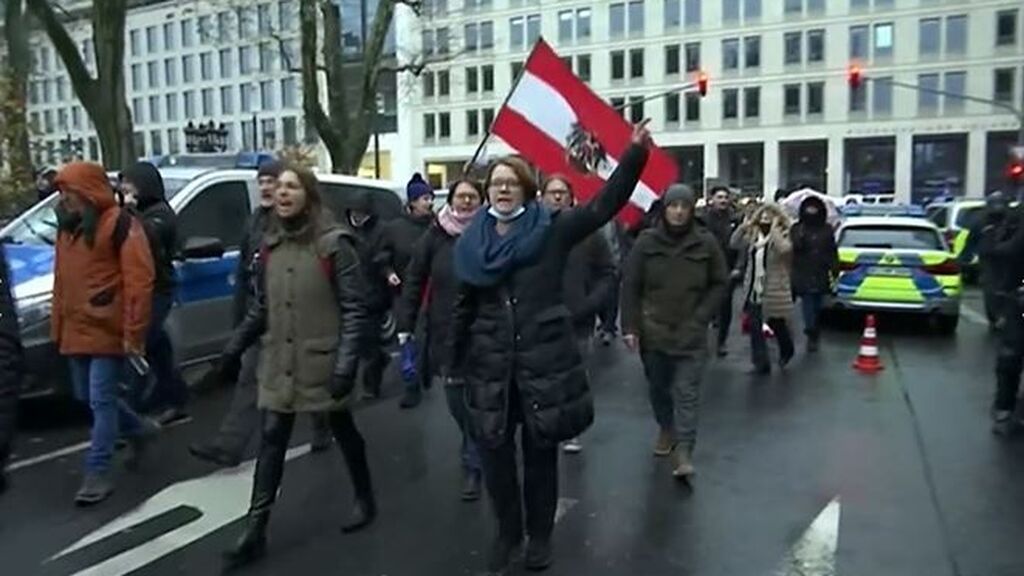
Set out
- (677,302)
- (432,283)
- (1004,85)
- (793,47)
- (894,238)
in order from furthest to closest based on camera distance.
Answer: (793,47)
(1004,85)
(894,238)
(677,302)
(432,283)

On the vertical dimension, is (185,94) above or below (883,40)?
below

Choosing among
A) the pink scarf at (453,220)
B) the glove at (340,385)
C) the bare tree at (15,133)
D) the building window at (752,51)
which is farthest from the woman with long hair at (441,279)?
the building window at (752,51)

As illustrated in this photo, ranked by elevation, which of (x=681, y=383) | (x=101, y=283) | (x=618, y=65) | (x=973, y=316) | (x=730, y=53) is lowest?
(x=973, y=316)

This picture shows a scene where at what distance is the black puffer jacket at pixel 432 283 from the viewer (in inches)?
228

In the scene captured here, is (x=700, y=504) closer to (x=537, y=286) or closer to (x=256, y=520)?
(x=537, y=286)

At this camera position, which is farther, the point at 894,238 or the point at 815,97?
the point at 815,97

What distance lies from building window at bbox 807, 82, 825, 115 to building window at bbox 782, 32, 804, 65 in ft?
6.16

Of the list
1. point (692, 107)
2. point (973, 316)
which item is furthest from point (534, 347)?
point (692, 107)

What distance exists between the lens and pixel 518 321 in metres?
4.39

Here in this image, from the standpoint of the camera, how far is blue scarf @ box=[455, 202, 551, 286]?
4359 millimetres

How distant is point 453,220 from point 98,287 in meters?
1.98

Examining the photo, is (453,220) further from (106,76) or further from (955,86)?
(955,86)

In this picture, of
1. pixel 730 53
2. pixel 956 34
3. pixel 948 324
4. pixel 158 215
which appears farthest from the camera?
pixel 730 53

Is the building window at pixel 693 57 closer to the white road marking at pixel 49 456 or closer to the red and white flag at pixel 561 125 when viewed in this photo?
the red and white flag at pixel 561 125
